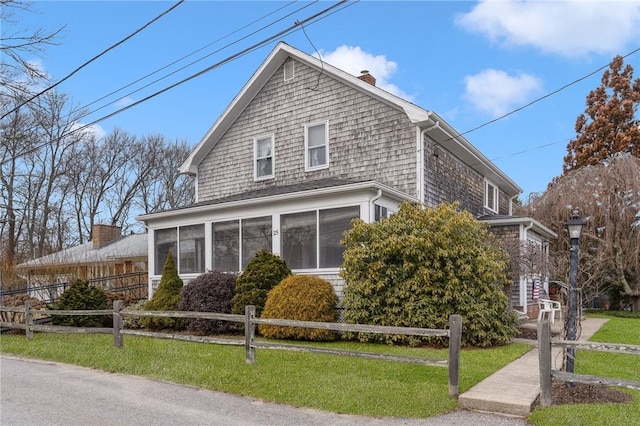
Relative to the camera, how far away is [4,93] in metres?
13.2

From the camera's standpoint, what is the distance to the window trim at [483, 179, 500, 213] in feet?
60.1

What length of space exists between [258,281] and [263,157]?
220 inches

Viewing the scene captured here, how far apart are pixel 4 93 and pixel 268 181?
7404 mm

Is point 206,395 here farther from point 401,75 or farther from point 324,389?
point 401,75

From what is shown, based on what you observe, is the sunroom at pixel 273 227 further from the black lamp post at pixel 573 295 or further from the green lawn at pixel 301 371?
the black lamp post at pixel 573 295

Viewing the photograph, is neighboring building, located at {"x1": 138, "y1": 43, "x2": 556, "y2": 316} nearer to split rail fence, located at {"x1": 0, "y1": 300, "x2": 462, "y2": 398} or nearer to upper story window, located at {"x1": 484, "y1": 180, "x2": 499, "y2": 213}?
upper story window, located at {"x1": 484, "y1": 180, "x2": 499, "y2": 213}

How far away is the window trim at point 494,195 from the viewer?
1833 cm

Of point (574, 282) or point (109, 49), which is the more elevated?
point (109, 49)

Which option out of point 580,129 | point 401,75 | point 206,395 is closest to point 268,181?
point 401,75

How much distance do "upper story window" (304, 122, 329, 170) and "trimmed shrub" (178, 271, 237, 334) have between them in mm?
4357

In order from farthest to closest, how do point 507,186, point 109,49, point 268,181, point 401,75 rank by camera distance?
point 507,186, point 268,181, point 401,75, point 109,49

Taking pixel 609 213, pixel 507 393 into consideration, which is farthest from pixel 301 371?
pixel 609 213

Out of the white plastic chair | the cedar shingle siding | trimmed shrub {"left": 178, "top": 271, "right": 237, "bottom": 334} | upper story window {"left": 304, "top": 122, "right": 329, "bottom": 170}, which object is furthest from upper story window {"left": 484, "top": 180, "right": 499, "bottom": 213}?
trimmed shrub {"left": 178, "top": 271, "right": 237, "bottom": 334}

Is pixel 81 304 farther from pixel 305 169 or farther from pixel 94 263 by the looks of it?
pixel 94 263
